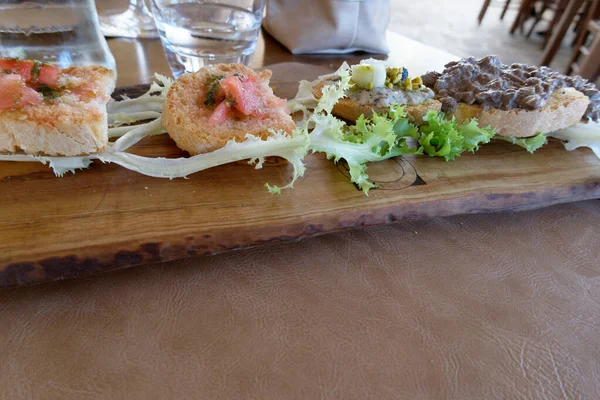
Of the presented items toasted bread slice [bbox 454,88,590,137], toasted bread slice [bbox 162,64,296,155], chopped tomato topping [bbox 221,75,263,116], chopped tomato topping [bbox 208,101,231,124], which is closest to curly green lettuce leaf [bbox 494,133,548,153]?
toasted bread slice [bbox 454,88,590,137]

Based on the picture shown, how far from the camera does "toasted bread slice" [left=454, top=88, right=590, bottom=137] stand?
6.19ft

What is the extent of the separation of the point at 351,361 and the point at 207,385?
0.36 meters

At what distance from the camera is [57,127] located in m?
1.39

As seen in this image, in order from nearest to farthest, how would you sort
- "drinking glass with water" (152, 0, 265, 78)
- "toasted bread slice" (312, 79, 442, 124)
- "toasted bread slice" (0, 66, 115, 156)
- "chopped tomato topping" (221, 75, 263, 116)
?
"toasted bread slice" (0, 66, 115, 156) < "chopped tomato topping" (221, 75, 263, 116) < "toasted bread slice" (312, 79, 442, 124) < "drinking glass with water" (152, 0, 265, 78)

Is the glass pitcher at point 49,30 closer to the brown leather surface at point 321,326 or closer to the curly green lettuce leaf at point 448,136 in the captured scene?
the brown leather surface at point 321,326

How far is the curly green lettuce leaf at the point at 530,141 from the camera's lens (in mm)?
1889

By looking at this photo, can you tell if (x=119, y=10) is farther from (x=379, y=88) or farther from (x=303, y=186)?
(x=303, y=186)

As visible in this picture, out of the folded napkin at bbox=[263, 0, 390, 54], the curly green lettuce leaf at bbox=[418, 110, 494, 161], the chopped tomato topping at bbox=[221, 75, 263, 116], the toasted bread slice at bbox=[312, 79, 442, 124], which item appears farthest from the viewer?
the folded napkin at bbox=[263, 0, 390, 54]

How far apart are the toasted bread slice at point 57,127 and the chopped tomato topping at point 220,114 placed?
0.39 m

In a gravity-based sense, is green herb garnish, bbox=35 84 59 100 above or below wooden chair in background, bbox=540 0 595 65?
above

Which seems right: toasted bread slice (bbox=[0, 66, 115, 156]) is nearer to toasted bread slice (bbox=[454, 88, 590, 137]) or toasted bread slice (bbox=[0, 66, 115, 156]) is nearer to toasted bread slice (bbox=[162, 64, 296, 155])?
toasted bread slice (bbox=[162, 64, 296, 155])

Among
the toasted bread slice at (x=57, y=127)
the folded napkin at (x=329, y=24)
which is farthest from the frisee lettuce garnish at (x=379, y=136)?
the folded napkin at (x=329, y=24)

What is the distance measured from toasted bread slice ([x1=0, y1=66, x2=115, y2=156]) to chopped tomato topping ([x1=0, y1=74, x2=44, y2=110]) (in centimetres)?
2

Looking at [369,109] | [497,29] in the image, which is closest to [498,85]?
[369,109]
